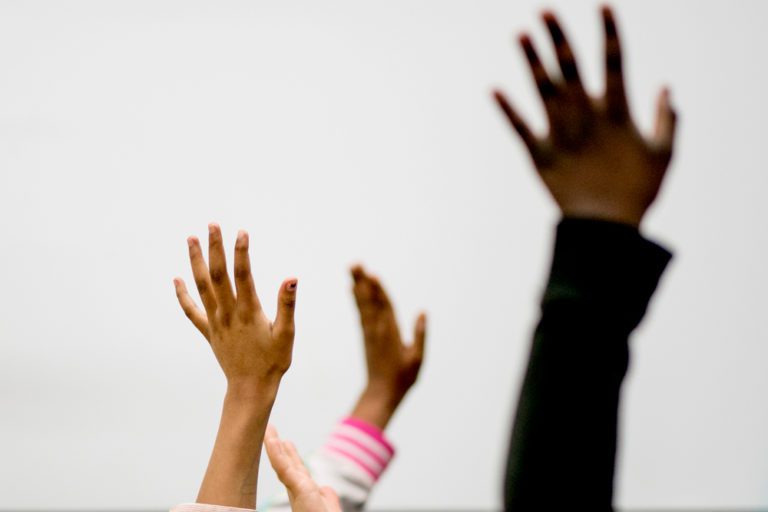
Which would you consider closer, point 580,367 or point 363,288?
point 580,367

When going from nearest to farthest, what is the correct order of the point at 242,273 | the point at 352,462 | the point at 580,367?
the point at 580,367 < the point at 242,273 < the point at 352,462

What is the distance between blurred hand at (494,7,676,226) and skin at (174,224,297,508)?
129 mm

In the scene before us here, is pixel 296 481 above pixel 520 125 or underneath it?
underneath

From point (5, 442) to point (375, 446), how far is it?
0.31 meters

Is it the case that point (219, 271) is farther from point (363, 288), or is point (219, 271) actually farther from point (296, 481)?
point (363, 288)

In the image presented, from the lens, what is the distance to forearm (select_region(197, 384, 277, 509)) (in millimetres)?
391

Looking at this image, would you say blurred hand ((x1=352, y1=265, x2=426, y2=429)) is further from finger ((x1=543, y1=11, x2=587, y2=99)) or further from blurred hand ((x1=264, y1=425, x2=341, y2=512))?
finger ((x1=543, y1=11, x2=587, y2=99))

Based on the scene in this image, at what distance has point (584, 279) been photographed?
296 mm

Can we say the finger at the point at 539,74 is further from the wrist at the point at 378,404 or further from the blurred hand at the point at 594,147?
the wrist at the point at 378,404

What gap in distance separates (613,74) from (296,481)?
0.22m

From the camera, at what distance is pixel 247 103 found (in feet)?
2.29

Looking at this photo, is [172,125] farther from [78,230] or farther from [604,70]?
[604,70]

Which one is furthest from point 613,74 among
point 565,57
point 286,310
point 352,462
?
point 352,462

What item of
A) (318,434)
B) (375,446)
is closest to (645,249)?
(375,446)
